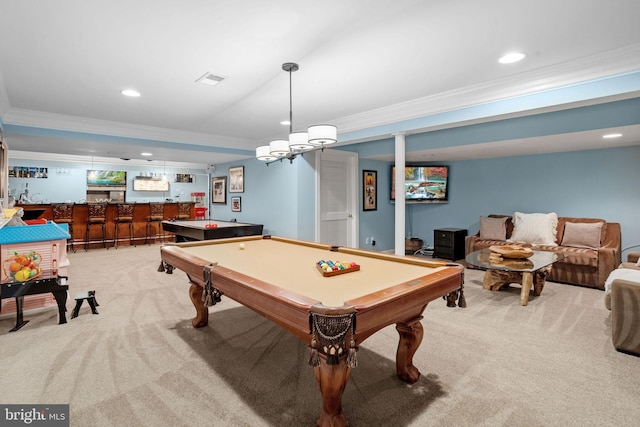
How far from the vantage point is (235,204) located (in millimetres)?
7422

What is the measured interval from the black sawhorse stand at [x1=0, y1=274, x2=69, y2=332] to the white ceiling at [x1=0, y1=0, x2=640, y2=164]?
1.96m

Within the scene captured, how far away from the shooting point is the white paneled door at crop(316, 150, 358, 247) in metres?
6.01

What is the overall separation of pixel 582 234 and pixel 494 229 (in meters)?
1.18

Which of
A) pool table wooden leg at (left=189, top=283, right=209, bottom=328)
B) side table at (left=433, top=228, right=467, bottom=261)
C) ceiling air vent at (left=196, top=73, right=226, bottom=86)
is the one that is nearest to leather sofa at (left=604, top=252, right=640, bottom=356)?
pool table wooden leg at (left=189, top=283, right=209, bottom=328)

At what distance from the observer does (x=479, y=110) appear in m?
3.46

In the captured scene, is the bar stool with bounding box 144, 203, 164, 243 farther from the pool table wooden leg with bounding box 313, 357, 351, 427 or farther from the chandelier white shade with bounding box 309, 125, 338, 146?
the pool table wooden leg with bounding box 313, 357, 351, 427

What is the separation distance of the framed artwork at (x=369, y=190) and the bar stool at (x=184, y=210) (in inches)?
209

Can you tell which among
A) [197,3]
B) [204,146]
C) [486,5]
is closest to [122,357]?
[197,3]

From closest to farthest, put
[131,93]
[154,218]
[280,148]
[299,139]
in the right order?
[299,139], [280,148], [131,93], [154,218]

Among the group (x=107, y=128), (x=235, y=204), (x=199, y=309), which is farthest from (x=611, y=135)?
(x=107, y=128)

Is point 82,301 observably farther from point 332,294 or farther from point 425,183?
point 425,183

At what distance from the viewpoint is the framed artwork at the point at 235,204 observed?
7271mm

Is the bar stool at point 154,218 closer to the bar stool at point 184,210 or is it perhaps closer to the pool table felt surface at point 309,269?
the bar stool at point 184,210

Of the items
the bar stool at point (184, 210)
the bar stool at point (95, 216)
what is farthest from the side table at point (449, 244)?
the bar stool at point (95, 216)
